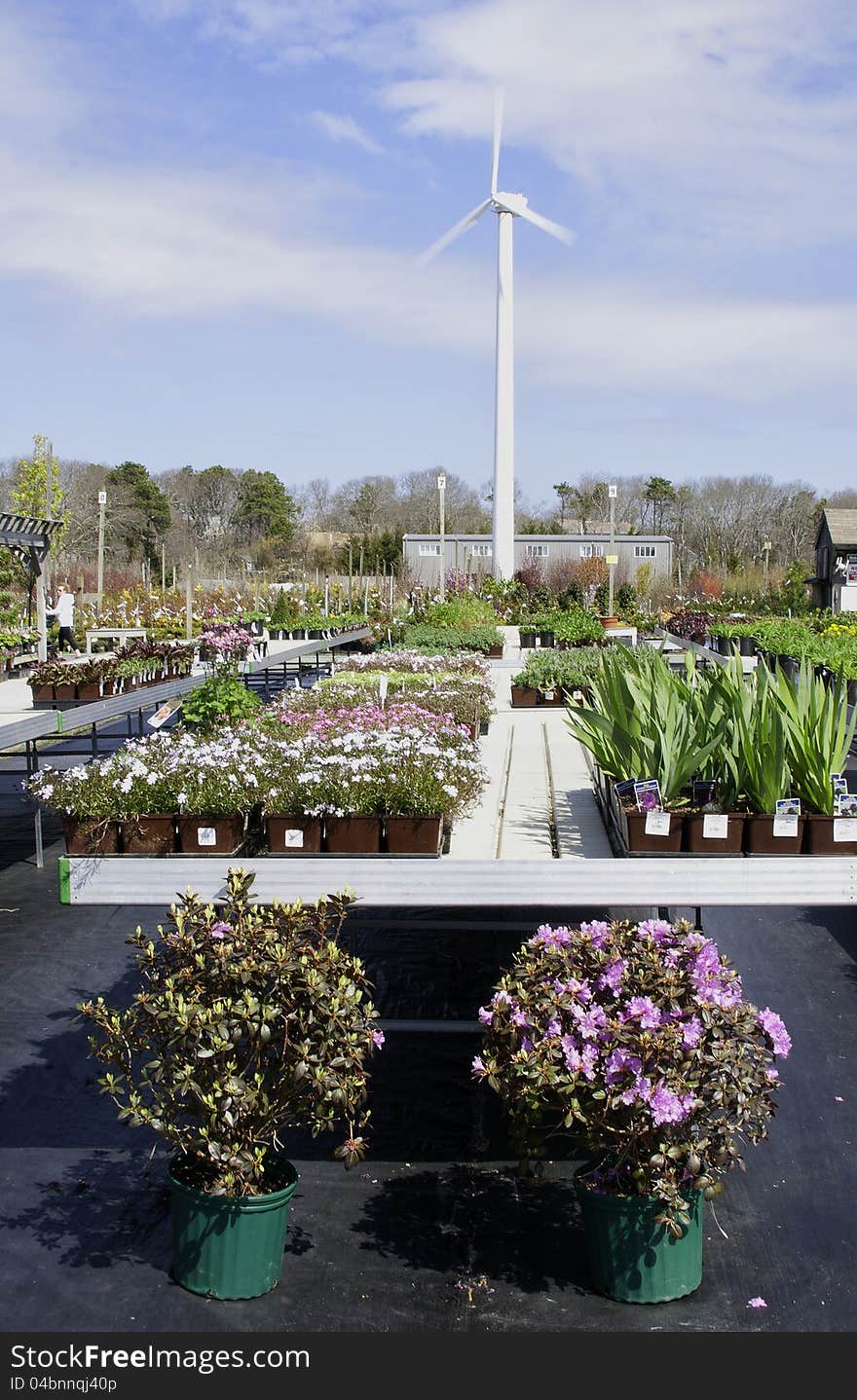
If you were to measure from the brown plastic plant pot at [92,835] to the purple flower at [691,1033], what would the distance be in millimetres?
1936

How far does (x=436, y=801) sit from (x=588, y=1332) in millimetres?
1587

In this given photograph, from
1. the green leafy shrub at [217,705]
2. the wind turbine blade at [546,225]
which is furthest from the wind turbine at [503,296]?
the green leafy shrub at [217,705]

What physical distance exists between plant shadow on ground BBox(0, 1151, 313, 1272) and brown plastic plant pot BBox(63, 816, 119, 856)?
106 cm

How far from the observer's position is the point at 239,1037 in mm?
3223

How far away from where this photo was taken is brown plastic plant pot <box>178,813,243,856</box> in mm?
4000

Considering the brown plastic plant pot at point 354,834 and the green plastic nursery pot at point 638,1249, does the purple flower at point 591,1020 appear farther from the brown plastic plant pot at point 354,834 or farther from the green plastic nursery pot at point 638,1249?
the brown plastic plant pot at point 354,834

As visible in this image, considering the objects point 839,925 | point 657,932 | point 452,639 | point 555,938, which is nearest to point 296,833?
point 555,938

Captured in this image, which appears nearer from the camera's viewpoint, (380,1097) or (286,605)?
(380,1097)

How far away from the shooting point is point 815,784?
13.1 ft

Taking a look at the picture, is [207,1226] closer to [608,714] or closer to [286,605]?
[608,714]

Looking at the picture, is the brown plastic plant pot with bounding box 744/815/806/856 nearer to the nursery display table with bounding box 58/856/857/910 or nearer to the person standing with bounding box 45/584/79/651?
the nursery display table with bounding box 58/856/857/910

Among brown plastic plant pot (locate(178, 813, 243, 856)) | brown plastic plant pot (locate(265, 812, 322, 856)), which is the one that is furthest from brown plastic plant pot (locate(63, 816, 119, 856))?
brown plastic plant pot (locate(265, 812, 322, 856))

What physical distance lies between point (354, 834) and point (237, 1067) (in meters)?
0.95

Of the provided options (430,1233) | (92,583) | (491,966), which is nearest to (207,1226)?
(430,1233)
